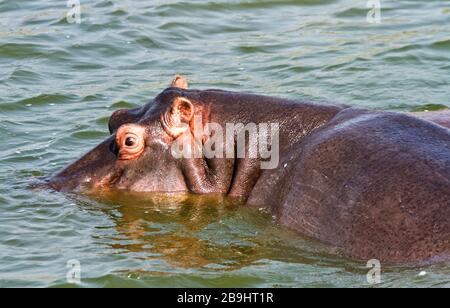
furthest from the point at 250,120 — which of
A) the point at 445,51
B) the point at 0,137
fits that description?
the point at 445,51

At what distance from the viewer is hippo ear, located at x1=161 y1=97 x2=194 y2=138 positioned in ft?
29.1

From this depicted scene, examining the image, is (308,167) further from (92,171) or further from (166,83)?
(166,83)

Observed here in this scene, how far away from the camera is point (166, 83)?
1389cm

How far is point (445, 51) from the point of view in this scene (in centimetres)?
1488

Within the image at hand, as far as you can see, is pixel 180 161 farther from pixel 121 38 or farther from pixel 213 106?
pixel 121 38

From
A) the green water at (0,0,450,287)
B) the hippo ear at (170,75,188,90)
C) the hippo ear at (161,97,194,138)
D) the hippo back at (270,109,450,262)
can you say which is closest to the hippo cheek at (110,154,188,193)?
the green water at (0,0,450,287)

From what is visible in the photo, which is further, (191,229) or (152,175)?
(152,175)

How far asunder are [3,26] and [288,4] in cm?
463

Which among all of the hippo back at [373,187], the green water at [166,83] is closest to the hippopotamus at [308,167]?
the hippo back at [373,187]

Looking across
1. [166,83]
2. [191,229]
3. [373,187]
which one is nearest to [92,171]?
[191,229]

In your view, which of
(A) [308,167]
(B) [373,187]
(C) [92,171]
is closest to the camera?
(B) [373,187]

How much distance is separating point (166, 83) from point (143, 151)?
490 centimetres

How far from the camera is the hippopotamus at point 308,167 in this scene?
7492 millimetres

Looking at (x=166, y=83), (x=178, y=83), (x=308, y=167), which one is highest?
(x=166, y=83)
